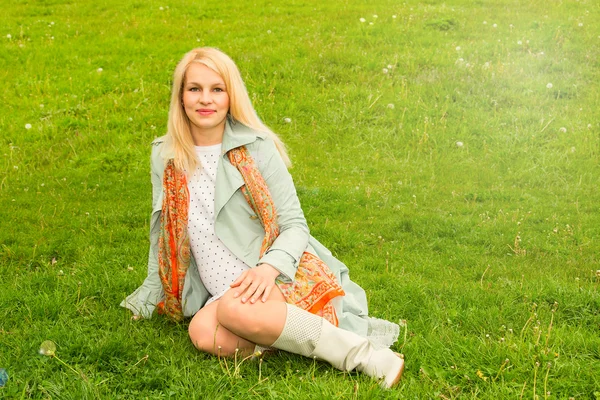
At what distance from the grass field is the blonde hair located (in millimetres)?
1188

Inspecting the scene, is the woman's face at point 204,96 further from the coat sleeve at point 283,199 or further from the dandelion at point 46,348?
the dandelion at point 46,348

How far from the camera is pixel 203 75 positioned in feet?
14.2

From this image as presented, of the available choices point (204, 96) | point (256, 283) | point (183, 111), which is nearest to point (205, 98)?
point (204, 96)

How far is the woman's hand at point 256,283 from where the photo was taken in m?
3.89

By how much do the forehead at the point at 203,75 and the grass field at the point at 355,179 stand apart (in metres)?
1.65

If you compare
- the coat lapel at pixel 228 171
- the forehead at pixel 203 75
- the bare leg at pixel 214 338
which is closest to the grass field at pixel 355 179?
the bare leg at pixel 214 338

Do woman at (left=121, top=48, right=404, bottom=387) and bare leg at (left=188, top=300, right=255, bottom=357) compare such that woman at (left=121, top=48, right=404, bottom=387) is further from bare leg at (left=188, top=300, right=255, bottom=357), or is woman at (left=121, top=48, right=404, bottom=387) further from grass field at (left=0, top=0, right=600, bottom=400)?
grass field at (left=0, top=0, right=600, bottom=400)

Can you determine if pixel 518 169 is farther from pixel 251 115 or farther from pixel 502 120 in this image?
pixel 251 115

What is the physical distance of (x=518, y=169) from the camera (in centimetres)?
895

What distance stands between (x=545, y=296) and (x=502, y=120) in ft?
17.6

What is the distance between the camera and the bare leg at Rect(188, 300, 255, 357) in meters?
4.10

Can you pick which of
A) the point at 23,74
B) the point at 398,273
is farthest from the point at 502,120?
the point at 23,74

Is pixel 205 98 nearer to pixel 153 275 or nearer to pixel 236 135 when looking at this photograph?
pixel 236 135

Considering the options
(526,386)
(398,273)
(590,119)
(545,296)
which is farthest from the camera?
(590,119)
